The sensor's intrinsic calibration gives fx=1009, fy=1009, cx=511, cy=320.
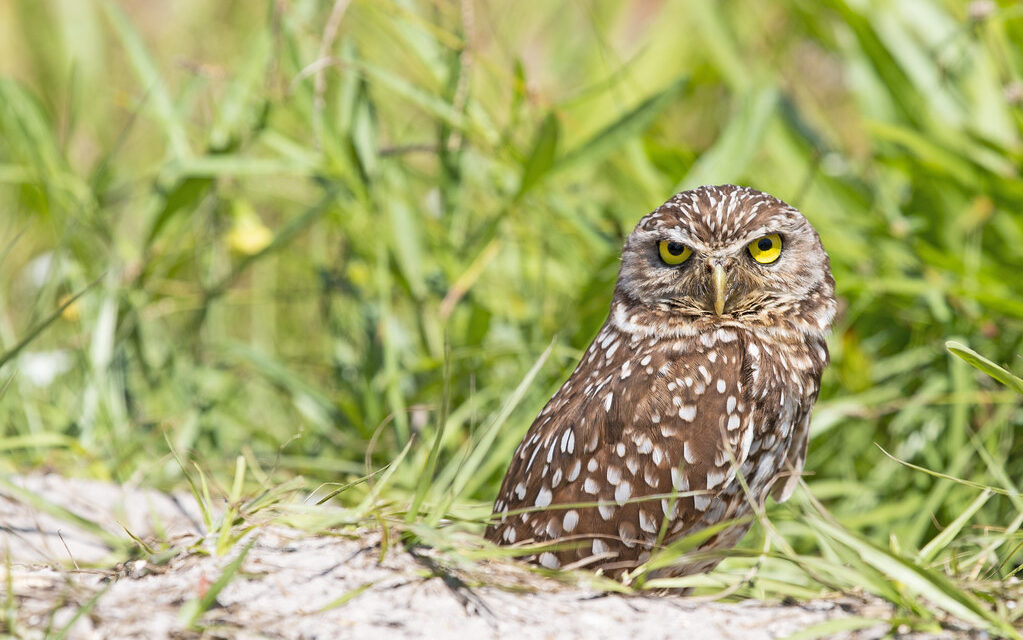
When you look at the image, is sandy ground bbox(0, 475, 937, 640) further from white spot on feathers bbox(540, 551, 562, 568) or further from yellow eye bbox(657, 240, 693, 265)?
yellow eye bbox(657, 240, 693, 265)

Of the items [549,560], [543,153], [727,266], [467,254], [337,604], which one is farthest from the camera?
[467,254]

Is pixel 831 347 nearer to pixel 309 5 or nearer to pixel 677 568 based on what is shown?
pixel 677 568

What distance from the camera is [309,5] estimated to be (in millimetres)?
4031

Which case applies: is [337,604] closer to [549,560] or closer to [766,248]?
[549,560]

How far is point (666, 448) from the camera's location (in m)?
2.56

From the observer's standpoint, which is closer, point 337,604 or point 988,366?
point 337,604

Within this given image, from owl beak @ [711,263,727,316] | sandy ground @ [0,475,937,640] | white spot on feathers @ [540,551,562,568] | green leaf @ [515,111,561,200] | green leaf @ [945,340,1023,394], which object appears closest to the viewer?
sandy ground @ [0,475,937,640]

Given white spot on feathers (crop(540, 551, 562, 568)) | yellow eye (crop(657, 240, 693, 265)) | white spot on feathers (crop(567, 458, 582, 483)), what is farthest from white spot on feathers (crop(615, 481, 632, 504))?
yellow eye (crop(657, 240, 693, 265))

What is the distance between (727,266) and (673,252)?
0.15 metres

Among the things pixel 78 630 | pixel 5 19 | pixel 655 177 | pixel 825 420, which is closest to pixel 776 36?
pixel 655 177

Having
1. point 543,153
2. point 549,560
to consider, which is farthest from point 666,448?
point 543,153

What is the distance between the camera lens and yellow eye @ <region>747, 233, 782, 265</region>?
2.68m

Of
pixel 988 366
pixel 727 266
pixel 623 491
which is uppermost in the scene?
pixel 727 266

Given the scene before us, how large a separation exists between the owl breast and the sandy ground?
43 centimetres
